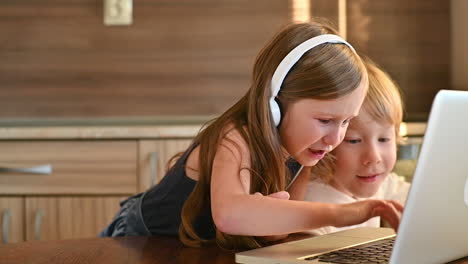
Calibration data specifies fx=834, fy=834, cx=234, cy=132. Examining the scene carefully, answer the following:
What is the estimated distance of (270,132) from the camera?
4.68 feet

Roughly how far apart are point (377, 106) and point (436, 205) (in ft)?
2.82

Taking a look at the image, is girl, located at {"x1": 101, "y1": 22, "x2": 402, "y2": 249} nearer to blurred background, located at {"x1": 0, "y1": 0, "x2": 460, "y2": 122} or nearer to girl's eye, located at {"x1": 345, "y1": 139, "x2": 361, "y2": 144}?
girl's eye, located at {"x1": 345, "y1": 139, "x2": 361, "y2": 144}

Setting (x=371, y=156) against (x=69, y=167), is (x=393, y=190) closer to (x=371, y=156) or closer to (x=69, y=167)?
(x=371, y=156)

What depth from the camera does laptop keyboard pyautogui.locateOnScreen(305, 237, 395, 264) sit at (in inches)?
43.0

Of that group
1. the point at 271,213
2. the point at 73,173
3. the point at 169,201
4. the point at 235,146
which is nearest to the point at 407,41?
the point at 73,173

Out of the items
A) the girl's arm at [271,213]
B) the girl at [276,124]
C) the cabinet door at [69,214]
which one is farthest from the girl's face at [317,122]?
the cabinet door at [69,214]

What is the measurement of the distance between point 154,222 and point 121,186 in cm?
129

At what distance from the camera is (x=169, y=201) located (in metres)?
1.65

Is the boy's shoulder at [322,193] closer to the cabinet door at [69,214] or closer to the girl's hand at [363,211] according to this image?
the girl's hand at [363,211]

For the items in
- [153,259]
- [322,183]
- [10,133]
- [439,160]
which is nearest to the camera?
[439,160]

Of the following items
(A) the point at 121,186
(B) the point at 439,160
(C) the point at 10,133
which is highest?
(B) the point at 439,160

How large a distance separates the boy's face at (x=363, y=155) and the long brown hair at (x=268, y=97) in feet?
1.05

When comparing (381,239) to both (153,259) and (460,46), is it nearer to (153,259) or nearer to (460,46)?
(153,259)

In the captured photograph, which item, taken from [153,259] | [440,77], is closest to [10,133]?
[440,77]
